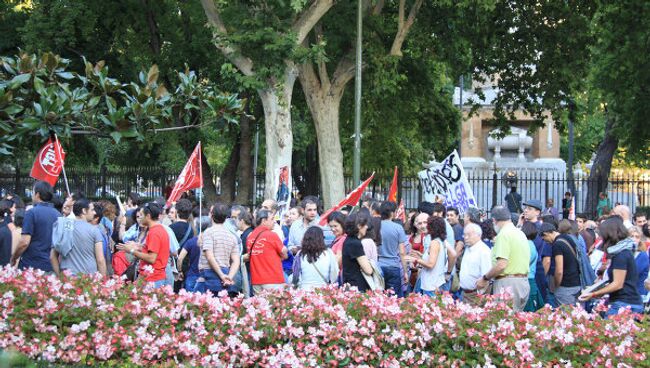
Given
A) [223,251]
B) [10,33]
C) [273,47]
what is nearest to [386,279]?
[223,251]

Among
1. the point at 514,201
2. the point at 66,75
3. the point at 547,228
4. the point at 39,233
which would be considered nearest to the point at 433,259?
the point at 547,228

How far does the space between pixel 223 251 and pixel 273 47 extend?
9857 mm

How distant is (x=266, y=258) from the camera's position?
1122 cm

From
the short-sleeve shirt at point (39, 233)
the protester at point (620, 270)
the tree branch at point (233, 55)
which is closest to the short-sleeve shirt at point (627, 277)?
the protester at point (620, 270)

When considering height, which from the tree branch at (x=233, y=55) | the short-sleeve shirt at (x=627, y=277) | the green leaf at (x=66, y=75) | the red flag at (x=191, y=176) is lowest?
the short-sleeve shirt at (x=627, y=277)

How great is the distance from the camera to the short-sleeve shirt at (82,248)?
10.7 meters

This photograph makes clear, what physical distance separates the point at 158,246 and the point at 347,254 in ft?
6.66

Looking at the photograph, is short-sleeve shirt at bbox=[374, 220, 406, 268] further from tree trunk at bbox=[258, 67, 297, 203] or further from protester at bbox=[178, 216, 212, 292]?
tree trunk at bbox=[258, 67, 297, 203]

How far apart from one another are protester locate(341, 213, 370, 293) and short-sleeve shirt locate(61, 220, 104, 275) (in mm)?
2639

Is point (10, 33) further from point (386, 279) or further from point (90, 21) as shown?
point (386, 279)

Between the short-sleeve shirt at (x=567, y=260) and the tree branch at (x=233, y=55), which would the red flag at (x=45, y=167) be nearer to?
the short-sleeve shirt at (x=567, y=260)

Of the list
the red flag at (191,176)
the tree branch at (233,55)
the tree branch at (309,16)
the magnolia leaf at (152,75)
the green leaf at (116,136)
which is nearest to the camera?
the green leaf at (116,136)

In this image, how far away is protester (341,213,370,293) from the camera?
1071 cm

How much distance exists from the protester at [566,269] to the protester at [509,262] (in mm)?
807
